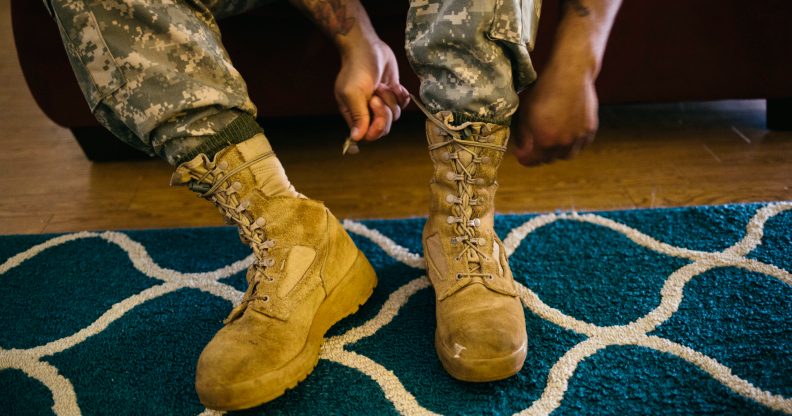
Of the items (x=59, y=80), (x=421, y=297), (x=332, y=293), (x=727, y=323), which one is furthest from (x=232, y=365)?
(x=59, y=80)

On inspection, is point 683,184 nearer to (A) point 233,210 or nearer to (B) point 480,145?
(B) point 480,145

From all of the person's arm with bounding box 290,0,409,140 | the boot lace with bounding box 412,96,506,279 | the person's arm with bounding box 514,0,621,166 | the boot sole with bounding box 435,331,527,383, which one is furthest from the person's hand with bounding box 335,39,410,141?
the boot sole with bounding box 435,331,527,383

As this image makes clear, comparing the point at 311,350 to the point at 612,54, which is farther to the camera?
the point at 612,54

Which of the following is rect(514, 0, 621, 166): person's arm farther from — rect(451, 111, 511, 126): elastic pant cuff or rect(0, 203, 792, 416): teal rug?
rect(0, 203, 792, 416): teal rug

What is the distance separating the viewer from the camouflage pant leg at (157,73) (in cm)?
68

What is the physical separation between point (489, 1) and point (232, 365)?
0.55 metres

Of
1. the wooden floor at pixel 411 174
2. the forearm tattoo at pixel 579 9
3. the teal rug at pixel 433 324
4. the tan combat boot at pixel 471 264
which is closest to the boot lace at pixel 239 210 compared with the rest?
the teal rug at pixel 433 324

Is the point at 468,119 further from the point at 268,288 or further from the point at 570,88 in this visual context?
the point at 268,288

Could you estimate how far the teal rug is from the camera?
69cm

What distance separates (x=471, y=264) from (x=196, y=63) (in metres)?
0.46

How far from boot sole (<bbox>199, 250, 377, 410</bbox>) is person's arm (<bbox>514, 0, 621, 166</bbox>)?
329mm

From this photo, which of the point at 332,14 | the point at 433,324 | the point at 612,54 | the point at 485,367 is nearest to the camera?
the point at 485,367

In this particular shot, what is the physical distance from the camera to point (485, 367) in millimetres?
673

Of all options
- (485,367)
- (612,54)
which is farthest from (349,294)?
(612,54)
